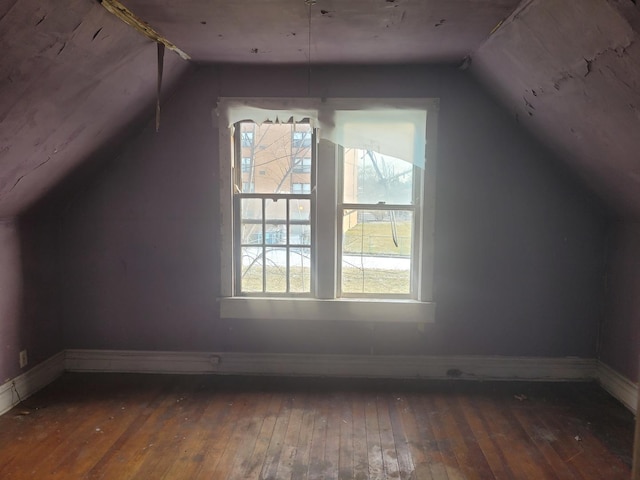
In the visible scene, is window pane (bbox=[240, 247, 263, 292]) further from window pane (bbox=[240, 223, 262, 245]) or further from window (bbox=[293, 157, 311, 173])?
window (bbox=[293, 157, 311, 173])

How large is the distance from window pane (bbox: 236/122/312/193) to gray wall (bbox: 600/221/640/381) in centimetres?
222

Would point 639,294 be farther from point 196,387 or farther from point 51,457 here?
point 51,457

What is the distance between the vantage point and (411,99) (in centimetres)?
316

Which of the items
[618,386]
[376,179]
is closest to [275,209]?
[376,179]

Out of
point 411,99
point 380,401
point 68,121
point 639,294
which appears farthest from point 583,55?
point 68,121

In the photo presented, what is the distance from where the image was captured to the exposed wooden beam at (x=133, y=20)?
2010 millimetres

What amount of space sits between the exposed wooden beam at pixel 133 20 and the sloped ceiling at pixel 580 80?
6.02 feet

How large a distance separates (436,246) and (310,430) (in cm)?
155

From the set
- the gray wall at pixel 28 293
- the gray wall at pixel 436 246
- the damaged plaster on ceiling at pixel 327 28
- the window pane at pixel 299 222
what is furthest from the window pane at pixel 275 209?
the gray wall at pixel 28 293

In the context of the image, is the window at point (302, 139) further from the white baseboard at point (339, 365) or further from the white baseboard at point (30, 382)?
the white baseboard at point (30, 382)

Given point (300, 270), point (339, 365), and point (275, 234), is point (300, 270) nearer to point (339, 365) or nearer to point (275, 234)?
point (275, 234)

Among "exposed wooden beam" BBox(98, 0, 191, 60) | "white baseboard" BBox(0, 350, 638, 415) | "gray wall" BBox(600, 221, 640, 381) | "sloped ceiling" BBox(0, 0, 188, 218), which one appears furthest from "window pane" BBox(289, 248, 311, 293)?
"gray wall" BBox(600, 221, 640, 381)

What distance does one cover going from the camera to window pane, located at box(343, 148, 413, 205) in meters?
3.34

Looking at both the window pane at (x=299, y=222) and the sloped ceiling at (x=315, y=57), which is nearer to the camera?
the sloped ceiling at (x=315, y=57)
